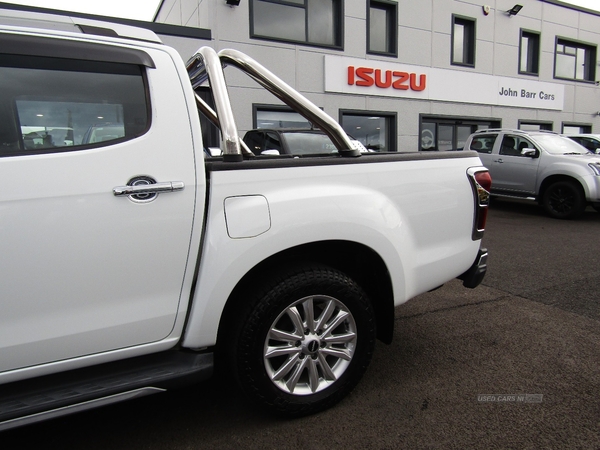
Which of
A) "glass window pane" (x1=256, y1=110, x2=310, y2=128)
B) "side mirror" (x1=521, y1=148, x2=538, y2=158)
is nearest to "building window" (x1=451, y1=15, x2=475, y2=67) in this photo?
"side mirror" (x1=521, y1=148, x2=538, y2=158)

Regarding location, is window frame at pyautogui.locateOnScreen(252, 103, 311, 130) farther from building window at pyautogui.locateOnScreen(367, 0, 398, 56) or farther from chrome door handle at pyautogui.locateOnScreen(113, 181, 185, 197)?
chrome door handle at pyautogui.locateOnScreen(113, 181, 185, 197)

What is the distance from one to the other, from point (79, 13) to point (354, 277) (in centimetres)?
793

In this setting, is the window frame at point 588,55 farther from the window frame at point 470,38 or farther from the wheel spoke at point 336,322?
the wheel spoke at point 336,322

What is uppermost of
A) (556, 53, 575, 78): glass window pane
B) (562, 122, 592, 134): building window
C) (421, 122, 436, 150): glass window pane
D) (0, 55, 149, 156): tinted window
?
(556, 53, 575, 78): glass window pane

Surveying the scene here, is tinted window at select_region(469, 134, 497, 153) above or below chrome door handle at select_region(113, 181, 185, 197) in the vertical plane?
above

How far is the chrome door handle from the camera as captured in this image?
1687 mm

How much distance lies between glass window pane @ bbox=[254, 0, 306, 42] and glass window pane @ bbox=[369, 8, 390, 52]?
6.73 feet

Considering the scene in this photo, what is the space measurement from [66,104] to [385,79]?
10.8m

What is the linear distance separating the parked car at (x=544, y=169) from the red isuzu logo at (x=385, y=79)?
282 centimetres

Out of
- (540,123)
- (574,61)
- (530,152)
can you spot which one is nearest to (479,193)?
(530,152)

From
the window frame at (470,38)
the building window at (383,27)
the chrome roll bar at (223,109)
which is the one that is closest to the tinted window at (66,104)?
the chrome roll bar at (223,109)

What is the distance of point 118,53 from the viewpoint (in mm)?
1800

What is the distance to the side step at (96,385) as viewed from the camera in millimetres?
1597

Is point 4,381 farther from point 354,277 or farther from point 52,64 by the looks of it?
point 354,277
